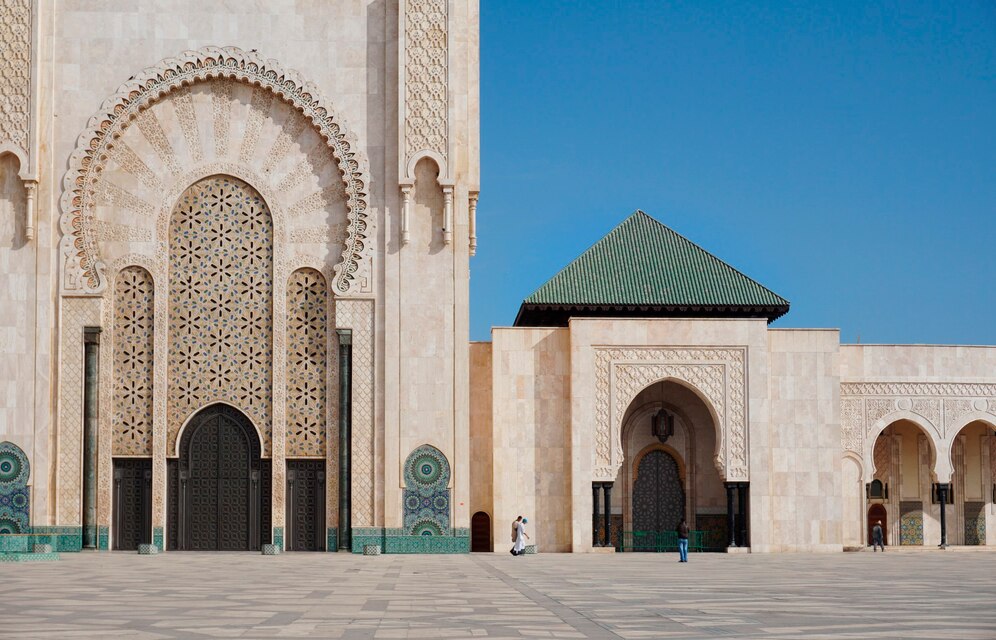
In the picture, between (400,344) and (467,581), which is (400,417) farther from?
(467,581)

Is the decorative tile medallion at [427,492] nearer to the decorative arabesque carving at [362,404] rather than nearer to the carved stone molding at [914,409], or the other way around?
the decorative arabesque carving at [362,404]

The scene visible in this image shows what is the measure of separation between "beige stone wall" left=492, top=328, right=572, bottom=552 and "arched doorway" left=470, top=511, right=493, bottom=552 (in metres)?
0.69

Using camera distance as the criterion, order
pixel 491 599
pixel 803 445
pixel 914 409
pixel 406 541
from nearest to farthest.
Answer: pixel 491 599, pixel 406 541, pixel 803 445, pixel 914 409

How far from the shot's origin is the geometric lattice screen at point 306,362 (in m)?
17.6

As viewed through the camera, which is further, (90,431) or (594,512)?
(594,512)

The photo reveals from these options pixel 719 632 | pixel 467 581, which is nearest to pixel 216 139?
pixel 467 581

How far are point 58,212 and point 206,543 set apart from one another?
16.4 ft

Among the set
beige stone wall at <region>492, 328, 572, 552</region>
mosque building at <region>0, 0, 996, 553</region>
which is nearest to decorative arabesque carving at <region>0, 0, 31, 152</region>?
mosque building at <region>0, 0, 996, 553</region>

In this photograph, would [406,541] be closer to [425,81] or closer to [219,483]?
[219,483]

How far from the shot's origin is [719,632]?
6742 millimetres

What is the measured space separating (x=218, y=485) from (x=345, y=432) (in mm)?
1918

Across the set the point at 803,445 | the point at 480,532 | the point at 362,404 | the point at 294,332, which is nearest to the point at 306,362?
the point at 294,332

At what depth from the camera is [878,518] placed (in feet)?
70.5

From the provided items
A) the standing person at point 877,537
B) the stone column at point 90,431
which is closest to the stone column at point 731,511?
the standing person at point 877,537
